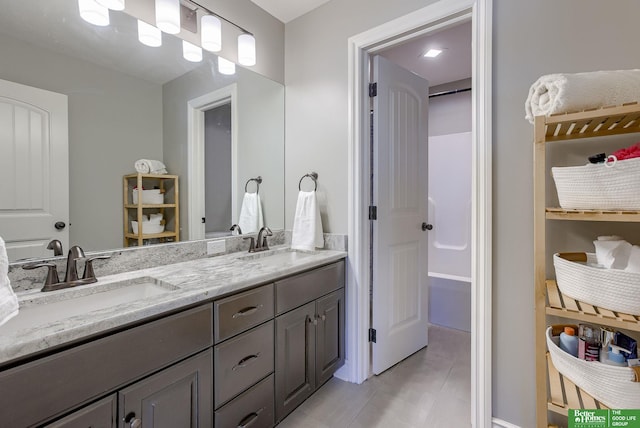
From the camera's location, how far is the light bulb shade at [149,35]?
4.89ft

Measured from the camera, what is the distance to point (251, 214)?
6.95ft

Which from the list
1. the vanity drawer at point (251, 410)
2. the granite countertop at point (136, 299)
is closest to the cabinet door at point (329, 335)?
the granite countertop at point (136, 299)

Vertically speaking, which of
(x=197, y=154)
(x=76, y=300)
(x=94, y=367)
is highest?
(x=197, y=154)

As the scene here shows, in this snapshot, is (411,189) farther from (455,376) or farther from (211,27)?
(211,27)

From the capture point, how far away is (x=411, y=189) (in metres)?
2.17

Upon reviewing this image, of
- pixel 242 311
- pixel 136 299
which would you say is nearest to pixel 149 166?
pixel 136 299

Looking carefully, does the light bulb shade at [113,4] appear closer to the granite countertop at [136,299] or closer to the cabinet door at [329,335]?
the granite countertop at [136,299]

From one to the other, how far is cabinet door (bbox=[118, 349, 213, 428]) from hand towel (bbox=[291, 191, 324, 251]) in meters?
0.95

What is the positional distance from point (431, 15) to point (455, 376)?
86.0 inches

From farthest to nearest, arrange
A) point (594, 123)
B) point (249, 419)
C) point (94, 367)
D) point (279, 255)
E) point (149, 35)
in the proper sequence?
point (279, 255) < point (149, 35) < point (249, 419) < point (594, 123) < point (94, 367)

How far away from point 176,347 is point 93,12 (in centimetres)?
151

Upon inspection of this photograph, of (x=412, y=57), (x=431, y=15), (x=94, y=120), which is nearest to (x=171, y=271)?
(x=94, y=120)

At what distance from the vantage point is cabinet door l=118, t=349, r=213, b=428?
36.2 inches

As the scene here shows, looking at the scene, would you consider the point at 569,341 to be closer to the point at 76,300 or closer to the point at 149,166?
the point at 76,300
